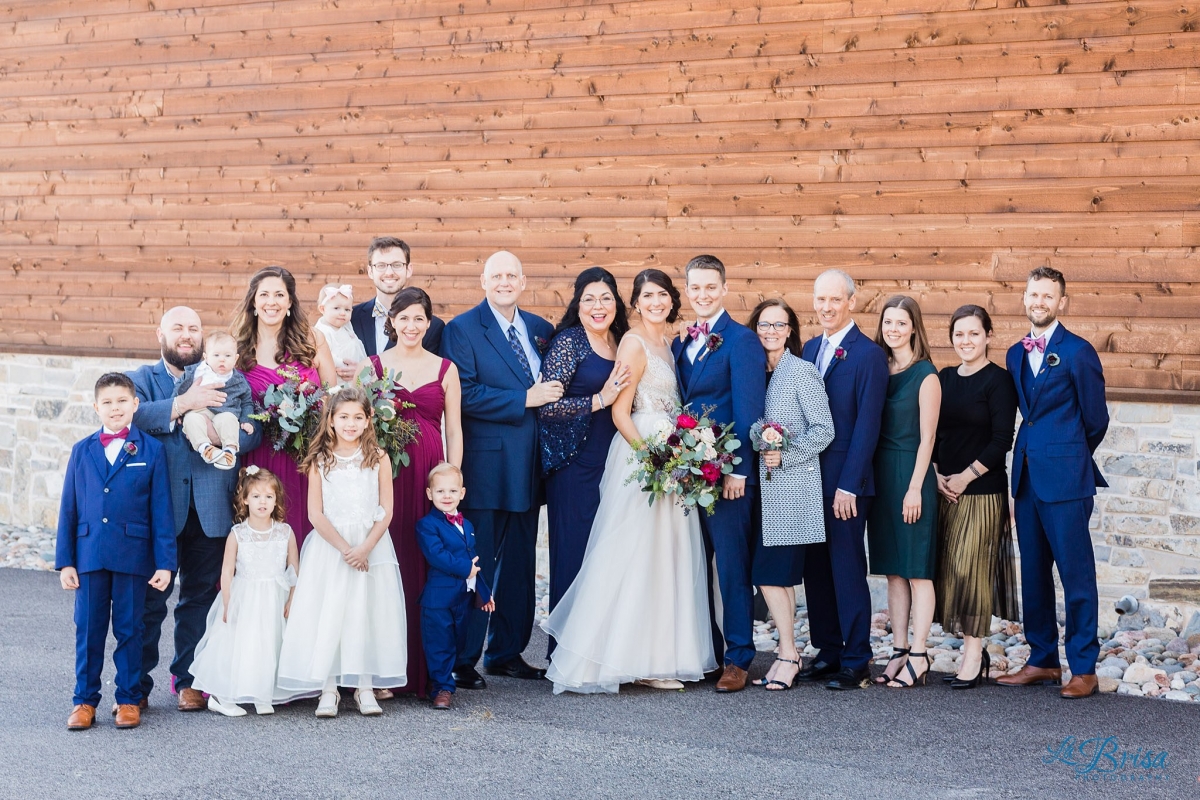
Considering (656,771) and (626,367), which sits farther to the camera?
(626,367)

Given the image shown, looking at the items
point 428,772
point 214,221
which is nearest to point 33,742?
point 428,772

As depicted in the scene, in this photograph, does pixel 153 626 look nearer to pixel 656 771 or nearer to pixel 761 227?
pixel 656 771

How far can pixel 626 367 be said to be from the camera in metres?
5.80

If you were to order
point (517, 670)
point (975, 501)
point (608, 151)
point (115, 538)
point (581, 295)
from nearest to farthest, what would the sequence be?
point (115, 538)
point (975, 501)
point (581, 295)
point (517, 670)
point (608, 151)

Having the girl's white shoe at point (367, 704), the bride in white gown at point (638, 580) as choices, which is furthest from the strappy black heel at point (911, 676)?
the girl's white shoe at point (367, 704)

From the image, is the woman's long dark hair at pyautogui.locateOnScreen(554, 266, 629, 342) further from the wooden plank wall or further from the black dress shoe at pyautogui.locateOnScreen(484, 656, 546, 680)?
the wooden plank wall

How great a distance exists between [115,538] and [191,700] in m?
0.83

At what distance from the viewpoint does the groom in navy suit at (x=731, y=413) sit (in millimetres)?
5754

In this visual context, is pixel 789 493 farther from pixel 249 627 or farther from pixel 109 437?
pixel 109 437

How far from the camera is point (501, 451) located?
5.97 metres

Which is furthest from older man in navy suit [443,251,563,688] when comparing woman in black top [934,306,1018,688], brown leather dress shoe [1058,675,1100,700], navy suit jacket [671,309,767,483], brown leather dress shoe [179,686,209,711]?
brown leather dress shoe [1058,675,1100,700]

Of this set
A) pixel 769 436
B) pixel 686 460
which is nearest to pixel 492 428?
pixel 686 460

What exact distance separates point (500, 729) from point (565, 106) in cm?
523

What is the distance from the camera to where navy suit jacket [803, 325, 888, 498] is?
570 centimetres
